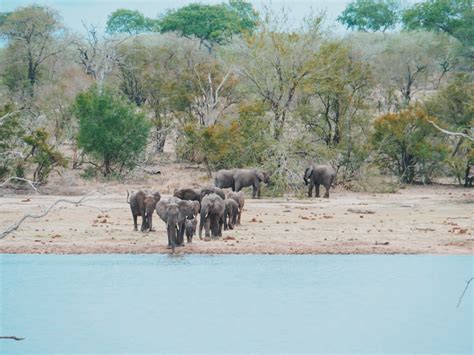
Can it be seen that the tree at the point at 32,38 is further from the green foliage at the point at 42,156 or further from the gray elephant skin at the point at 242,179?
the gray elephant skin at the point at 242,179

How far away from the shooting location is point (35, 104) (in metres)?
39.2

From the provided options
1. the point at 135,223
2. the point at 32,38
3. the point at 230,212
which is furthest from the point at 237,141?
the point at 32,38

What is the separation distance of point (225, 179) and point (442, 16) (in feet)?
111

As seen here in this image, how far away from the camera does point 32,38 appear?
1896 inches

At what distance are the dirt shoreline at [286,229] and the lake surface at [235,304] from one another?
0.43 meters

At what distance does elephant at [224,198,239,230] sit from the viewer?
22.2 meters

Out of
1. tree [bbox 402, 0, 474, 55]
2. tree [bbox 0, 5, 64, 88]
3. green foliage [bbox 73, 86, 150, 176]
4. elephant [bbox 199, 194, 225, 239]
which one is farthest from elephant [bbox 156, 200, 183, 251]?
tree [bbox 402, 0, 474, 55]

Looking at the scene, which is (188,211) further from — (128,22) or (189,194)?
(128,22)

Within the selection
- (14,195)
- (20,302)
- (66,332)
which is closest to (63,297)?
(20,302)

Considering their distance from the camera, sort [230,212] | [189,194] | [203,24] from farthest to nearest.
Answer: [203,24], [189,194], [230,212]

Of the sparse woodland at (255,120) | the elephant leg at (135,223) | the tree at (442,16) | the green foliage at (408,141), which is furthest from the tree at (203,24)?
the elephant leg at (135,223)

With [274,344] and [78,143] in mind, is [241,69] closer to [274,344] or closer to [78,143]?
[78,143]

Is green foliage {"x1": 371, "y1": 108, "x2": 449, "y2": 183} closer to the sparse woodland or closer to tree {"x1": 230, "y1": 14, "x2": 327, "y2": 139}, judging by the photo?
the sparse woodland

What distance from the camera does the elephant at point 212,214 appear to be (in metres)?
20.7
